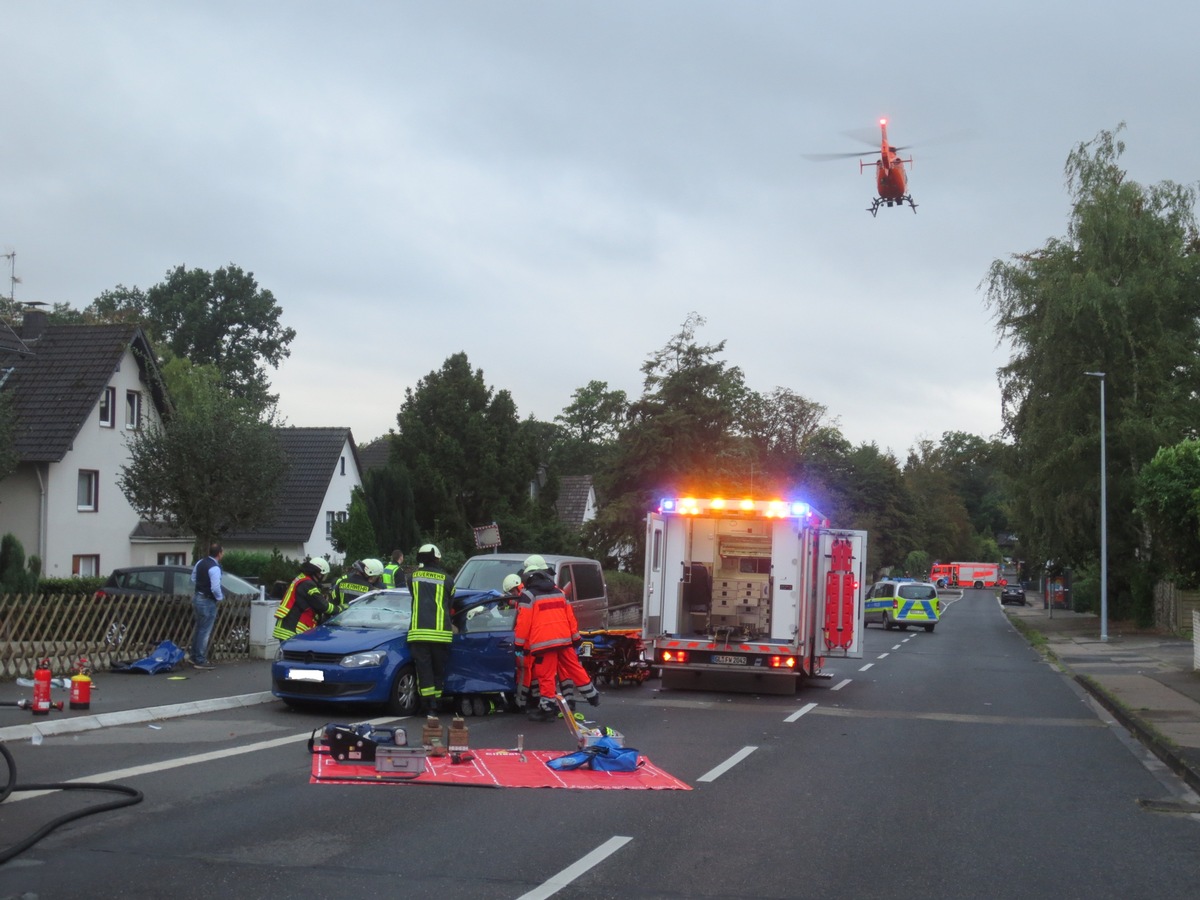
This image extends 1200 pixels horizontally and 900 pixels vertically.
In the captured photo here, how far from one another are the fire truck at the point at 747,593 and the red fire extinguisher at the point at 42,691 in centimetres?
802

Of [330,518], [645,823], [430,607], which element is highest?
[330,518]

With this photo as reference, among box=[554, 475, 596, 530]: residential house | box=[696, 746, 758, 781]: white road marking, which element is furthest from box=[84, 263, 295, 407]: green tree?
box=[696, 746, 758, 781]: white road marking

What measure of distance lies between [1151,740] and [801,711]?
4.20m

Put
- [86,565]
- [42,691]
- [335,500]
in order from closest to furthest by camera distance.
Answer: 1. [42,691]
2. [86,565]
3. [335,500]

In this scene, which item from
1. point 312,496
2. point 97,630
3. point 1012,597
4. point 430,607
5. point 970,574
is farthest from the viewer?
point 970,574

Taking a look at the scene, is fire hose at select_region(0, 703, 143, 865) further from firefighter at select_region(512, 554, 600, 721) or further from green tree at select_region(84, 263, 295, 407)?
green tree at select_region(84, 263, 295, 407)

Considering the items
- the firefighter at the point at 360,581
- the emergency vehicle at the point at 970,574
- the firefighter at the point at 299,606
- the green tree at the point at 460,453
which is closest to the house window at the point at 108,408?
the green tree at the point at 460,453

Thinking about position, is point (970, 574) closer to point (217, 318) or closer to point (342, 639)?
point (217, 318)

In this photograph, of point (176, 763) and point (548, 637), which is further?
point (548, 637)

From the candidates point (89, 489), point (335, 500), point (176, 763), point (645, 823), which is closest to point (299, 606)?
point (176, 763)

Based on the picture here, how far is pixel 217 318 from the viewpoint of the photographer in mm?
78125

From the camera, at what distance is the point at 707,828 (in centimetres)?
834

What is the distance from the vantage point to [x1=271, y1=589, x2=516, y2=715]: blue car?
1377 cm

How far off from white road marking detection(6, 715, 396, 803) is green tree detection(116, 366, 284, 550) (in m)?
12.5
